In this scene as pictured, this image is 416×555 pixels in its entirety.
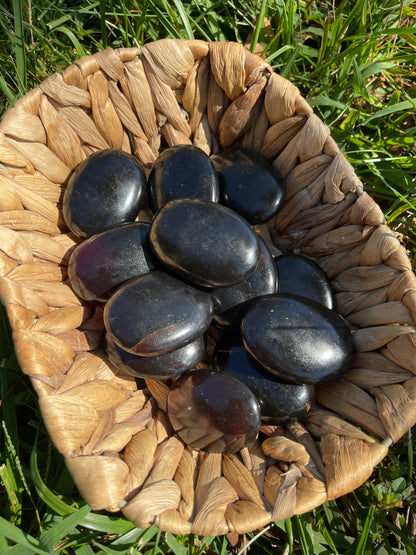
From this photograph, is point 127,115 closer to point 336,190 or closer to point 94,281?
point 94,281

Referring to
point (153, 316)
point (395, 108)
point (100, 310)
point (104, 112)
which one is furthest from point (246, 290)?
point (395, 108)

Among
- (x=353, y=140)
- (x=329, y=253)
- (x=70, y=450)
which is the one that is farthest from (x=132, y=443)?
(x=353, y=140)

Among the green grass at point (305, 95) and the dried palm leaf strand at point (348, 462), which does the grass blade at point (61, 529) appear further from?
the dried palm leaf strand at point (348, 462)

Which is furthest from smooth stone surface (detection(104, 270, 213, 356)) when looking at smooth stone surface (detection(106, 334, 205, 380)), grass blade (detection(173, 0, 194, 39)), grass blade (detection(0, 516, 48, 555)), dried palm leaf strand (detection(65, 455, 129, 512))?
grass blade (detection(173, 0, 194, 39))

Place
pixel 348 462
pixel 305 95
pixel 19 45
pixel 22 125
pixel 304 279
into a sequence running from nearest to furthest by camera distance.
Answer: pixel 348 462
pixel 22 125
pixel 304 279
pixel 19 45
pixel 305 95

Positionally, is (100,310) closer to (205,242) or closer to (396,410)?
(205,242)

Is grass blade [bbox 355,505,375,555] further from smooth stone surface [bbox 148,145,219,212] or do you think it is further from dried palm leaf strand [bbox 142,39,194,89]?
dried palm leaf strand [bbox 142,39,194,89]
